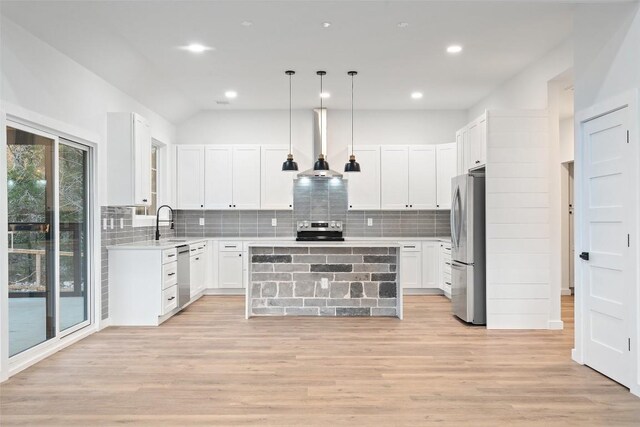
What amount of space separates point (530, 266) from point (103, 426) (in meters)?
4.32

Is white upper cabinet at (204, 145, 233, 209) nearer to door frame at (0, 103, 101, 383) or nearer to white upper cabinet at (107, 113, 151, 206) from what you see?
white upper cabinet at (107, 113, 151, 206)

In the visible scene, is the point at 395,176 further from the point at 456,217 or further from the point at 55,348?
the point at 55,348

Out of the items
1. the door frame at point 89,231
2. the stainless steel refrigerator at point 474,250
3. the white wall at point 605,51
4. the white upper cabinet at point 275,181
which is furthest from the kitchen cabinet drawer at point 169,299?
the white wall at point 605,51

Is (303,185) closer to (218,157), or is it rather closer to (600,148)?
(218,157)

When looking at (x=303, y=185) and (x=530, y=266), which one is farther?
(x=303, y=185)

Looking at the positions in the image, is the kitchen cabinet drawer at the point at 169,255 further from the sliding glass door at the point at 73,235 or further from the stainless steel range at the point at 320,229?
the stainless steel range at the point at 320,229

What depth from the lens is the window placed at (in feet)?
21.8

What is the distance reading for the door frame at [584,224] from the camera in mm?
3252

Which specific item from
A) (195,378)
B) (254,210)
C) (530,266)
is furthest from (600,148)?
(254,210)

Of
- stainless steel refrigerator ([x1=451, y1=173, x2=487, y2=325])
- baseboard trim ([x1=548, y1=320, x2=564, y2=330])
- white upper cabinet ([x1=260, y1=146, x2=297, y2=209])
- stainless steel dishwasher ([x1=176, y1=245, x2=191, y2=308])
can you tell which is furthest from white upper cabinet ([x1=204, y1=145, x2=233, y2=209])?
baseboard trim ([x1=548, y1=320, x2=564, y2=330])

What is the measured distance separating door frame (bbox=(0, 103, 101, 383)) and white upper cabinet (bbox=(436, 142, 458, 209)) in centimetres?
490

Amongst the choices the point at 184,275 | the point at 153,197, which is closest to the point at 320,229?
the point at 184,275

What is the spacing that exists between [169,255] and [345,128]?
3756mm

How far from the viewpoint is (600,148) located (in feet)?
12.1
